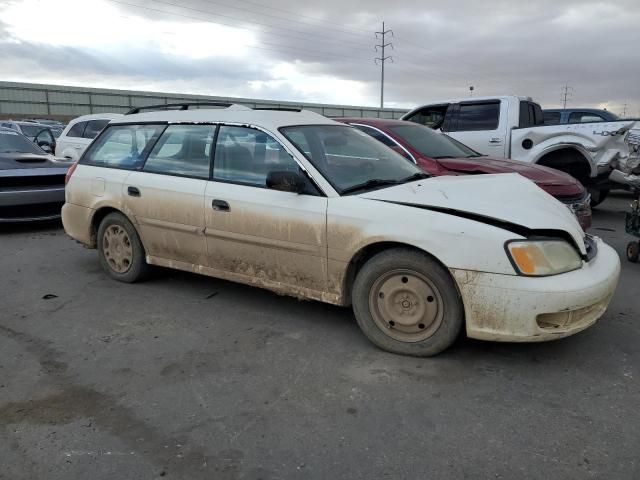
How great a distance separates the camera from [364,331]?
3.60 meters

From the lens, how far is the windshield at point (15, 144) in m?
8.34

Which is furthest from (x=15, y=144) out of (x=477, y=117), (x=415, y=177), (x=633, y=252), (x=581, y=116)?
(x=581, y=116)

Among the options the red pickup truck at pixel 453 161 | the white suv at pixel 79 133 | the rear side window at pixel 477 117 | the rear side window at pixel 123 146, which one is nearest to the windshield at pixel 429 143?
the red pickup truck at pixel 453 161

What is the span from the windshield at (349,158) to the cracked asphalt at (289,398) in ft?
3.67

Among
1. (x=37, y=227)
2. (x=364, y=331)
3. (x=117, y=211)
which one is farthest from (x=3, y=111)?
(x=364, y=331)

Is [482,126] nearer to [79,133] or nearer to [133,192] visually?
[133,192]

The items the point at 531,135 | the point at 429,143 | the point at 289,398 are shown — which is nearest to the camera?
the point at 289,398

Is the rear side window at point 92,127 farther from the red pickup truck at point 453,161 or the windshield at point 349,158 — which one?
the windshield at point 349,158

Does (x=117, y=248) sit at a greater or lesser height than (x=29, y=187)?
lesser

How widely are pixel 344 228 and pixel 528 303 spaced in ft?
4.11

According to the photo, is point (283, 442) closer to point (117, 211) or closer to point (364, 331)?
point (364, 331)

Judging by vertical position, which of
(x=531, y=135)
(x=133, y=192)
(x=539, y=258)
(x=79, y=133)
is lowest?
(x=539, y=258)

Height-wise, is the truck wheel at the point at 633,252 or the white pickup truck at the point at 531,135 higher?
the white pickup truck at the point at 531,135

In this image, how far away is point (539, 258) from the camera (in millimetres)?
3109
